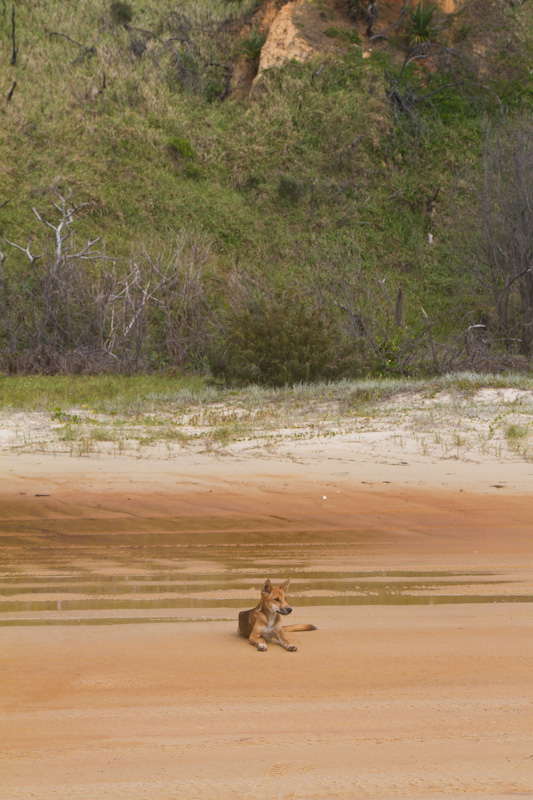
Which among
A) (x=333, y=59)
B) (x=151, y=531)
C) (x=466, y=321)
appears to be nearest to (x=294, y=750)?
(x=151, y=531)

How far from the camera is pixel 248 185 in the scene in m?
32.3

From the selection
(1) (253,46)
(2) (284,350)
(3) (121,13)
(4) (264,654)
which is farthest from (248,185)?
(4) (264,654)

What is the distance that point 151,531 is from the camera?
20.7 feet

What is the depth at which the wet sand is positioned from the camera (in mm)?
2553

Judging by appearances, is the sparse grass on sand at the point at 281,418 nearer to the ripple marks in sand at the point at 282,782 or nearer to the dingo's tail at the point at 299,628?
the dingo's tail at the point at 299,628

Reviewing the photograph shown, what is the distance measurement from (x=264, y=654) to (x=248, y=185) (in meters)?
30.1

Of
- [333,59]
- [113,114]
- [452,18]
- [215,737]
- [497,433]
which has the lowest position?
[215,737]

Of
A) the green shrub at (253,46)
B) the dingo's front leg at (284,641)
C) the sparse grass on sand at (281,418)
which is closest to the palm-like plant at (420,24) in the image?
the green shrub at (253,46)

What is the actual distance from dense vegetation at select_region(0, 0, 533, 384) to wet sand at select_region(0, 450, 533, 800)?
10.2 metres

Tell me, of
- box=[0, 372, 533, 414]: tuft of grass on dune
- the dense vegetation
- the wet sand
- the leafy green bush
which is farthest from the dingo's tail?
the dense vegetation

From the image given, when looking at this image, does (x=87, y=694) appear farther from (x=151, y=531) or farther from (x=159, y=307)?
(x=159, y=307)

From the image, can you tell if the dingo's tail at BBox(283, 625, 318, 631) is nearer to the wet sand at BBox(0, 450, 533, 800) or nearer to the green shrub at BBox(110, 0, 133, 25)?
the wet sand at BBox(0, 450, 533, 800)

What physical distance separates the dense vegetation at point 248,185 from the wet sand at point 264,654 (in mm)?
10209

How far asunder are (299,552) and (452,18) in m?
36.1
